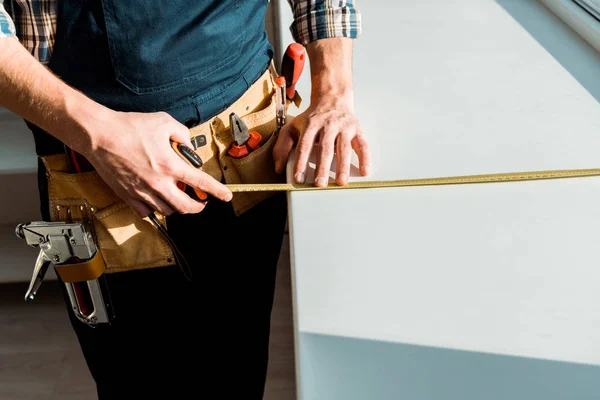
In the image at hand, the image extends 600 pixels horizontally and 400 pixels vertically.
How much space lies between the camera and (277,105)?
1.10m

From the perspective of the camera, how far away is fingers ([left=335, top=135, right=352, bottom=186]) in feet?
2.98

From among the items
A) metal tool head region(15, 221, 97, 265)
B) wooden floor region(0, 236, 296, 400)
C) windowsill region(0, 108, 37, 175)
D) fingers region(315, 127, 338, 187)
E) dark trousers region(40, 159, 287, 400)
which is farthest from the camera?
wooden floor region(0, 236, 296, 400)

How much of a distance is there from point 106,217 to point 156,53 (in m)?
0.31

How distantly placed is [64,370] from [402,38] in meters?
1.65

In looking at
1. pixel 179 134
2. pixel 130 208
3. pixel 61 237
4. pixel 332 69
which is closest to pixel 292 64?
pixel 332 69

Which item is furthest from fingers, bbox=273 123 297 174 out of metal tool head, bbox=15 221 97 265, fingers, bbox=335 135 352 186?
metal tool head, bbox=15 221 97 265

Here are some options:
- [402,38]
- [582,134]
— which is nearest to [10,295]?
[402,38]

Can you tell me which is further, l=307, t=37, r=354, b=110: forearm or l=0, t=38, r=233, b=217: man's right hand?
l=307, t=37, r=354, b=110: forearm

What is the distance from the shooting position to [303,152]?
0.96 metres

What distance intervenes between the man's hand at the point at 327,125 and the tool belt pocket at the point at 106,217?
11.0 inches

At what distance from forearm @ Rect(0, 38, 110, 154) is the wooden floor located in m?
1.30

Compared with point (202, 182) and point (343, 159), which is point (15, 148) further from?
point (343, 159)

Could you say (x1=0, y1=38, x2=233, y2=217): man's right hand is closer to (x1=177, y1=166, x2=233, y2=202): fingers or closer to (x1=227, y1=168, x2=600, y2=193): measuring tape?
(x1=177, y1=166, x2=233, y2=202): fingers

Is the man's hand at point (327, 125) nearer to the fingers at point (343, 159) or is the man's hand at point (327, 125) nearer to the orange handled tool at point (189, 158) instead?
the fingers at point (343, 159)
